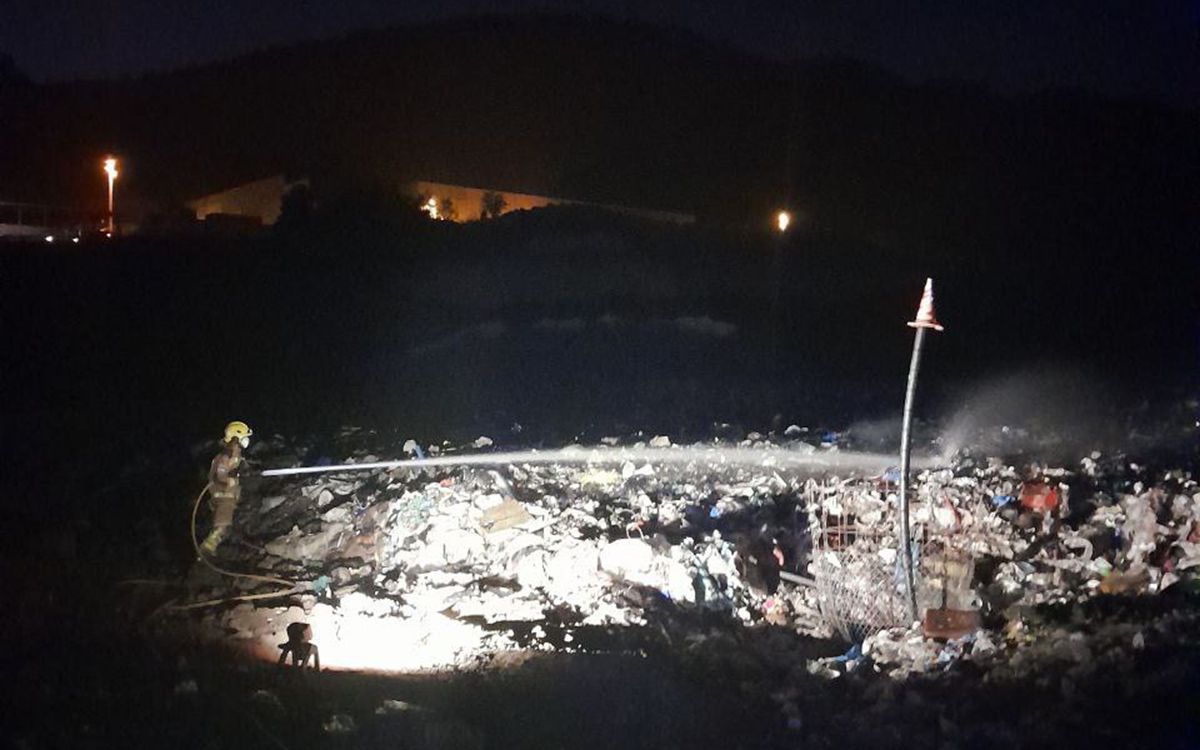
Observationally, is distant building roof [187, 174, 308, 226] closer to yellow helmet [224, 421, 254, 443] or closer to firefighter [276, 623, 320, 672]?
yellow helmet [224, 421, 254, 443]

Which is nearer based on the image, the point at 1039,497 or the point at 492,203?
the point at 1039,497

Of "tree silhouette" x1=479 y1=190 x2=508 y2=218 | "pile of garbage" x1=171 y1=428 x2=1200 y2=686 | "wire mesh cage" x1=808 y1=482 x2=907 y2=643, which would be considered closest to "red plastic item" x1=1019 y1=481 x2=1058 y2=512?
"pile of garbage" x1=171 y1=428 x2=1200 y2=686

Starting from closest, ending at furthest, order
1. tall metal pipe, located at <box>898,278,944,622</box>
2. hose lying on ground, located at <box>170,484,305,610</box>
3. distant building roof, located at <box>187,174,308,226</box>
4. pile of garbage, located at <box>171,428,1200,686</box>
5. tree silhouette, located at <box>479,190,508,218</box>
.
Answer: tall metal pipe, located at <box>898,278,944,622</box>
pile of garbage, located at <box>171,428,1200,686</box>
hose lying on ground, located at <box>170,484,305,610</box>
tree silhouette, located at <box>479,190,508,218</box>
distant building roof, located at <box>187,174,308,226</box>

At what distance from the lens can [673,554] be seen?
601 cm

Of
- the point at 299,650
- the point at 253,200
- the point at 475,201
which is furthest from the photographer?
the point at 253,200

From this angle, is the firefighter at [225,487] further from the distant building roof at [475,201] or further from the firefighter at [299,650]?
the distant building roof at [475,201]

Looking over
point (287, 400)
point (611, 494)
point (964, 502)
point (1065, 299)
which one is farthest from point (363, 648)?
point (1065, 299)

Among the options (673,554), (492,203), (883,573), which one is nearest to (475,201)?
(492,203)

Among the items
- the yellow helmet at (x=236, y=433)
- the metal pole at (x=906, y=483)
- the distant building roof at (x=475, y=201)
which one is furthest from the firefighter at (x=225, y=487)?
the distant building roof at (x=475, y=201)

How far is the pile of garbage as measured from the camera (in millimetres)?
5301

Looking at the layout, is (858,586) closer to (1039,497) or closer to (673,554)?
(673,554)

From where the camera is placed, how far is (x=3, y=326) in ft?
39.2

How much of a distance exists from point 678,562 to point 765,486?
1896 mm

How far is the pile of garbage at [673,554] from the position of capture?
17.4 ft
